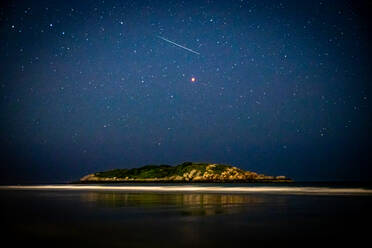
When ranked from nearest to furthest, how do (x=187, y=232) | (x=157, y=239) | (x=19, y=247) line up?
(x=19, y=247), (x=157, y=239), (x=187, y=232)

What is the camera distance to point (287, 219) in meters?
18.9

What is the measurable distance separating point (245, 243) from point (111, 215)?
412 inches

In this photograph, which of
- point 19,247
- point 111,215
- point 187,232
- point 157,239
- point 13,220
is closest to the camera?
point 19,247

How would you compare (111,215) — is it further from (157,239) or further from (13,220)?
(157,239)

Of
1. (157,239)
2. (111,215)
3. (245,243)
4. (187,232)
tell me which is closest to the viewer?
(245,243)

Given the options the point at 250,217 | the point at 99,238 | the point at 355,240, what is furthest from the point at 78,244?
the point at 250,217

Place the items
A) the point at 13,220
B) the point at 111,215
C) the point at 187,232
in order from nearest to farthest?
the point at 187,232, the point at 13,220, the point at 111,215

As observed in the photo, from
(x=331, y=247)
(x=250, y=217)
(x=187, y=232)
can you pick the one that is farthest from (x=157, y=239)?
(x=250, y=217)

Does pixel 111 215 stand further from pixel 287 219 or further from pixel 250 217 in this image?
pixel 287 219

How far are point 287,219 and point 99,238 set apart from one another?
30.7 ft

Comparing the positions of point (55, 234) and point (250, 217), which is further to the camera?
point (250, 217)

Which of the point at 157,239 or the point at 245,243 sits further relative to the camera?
the point at 157,239

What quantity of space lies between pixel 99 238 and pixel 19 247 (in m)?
2.61

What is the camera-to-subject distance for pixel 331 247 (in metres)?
11.5
